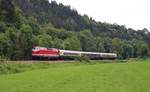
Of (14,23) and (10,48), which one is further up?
(14,23)

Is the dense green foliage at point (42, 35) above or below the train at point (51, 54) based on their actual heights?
above

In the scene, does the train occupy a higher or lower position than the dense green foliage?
lower

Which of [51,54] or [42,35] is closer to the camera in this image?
[51,54]

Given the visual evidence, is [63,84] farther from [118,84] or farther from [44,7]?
[44,7]

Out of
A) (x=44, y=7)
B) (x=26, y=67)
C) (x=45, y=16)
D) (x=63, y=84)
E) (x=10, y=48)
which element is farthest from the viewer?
Answer: (x=44, y=7)

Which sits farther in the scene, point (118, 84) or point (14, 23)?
point (14, 23)

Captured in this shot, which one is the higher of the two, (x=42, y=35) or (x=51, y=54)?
(x=42, y=35)

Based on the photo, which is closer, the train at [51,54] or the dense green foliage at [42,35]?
the train at [51,54]

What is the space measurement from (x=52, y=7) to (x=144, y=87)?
173 metres

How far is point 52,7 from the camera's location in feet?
648

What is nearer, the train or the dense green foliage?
the train

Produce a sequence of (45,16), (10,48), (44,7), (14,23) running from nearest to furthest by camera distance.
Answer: (10,48) < (14,23) < (45,16) < (44,7)

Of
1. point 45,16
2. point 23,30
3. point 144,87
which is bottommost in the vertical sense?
point 144,87

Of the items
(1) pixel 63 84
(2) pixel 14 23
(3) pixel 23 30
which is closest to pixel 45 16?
(2) pixel 14 23
